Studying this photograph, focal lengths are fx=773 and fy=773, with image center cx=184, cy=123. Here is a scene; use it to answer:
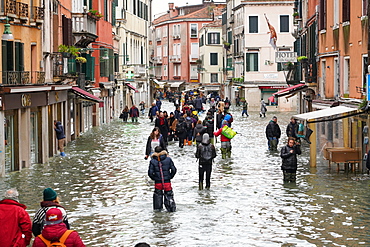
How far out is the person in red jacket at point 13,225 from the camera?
30.1 feet

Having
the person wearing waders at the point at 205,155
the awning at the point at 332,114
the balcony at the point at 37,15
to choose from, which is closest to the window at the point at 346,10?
the awning at the point at 332,114

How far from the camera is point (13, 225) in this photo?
917 centimetres

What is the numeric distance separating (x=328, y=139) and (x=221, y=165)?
5713 mm

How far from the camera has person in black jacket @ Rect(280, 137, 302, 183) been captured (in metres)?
19.1

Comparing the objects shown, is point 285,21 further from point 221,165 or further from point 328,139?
point 221,165

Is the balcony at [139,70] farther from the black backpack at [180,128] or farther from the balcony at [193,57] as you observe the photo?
the black backpack at [180,128]

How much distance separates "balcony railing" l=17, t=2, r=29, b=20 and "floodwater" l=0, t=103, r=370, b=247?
4.74m

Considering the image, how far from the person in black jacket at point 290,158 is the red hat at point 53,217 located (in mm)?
11140

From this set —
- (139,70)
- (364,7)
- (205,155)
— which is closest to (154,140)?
(205,155)

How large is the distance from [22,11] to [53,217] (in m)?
16.4

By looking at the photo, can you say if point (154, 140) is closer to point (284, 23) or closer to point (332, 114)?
point (332, 114)

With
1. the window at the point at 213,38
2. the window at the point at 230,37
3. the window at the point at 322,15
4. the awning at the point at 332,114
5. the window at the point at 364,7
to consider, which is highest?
the window at the point at 213,38

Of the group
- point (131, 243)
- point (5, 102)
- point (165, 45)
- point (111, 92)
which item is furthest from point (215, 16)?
point (131, 243)

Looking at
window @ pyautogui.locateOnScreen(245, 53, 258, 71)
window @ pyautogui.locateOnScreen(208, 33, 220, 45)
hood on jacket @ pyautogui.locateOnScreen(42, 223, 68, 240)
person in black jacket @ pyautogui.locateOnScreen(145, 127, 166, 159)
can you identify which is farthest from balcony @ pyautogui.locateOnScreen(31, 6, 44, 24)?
window @ pyautogui.locateOnScreen(208, 33, 220, 45)
